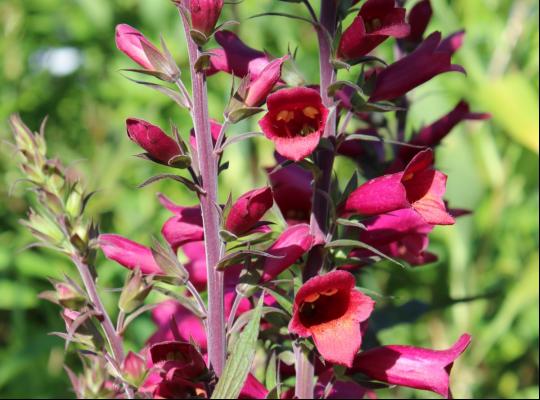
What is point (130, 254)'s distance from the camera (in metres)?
0.70

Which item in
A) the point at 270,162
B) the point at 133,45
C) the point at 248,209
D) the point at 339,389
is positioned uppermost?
the point at 133,45

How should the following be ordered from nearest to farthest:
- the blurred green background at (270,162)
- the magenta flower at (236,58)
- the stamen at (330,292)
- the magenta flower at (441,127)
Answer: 1. the stamen at (330,292)
2. the magenta flower at (236,58)
3. the magenta flower at (441,127)
4. the blurred green background at (270,162)

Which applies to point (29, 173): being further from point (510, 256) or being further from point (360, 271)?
point (510, 256)

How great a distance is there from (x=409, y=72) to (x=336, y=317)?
0.77 feet

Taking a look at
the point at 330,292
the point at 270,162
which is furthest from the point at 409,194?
the point at 270,162

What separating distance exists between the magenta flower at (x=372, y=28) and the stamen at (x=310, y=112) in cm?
5

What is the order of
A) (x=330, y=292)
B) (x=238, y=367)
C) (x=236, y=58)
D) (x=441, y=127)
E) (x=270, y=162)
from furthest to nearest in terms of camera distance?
(x=270, y=162) → (x=441, y=127) → (x=236, y=58) → (x=330, y=292) → (x=238, y=367)

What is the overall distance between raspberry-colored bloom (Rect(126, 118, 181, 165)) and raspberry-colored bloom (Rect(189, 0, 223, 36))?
80 mm

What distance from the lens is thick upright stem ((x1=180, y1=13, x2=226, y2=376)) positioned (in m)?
0.60

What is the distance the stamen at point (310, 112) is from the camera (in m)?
0.65

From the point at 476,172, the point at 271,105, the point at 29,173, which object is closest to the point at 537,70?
the point at 476,172

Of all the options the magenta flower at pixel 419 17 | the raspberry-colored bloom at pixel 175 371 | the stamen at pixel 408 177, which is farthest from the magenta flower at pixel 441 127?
the raspberry-colored bloom at pixel 175 371

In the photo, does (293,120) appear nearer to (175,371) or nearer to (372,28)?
(372,28)

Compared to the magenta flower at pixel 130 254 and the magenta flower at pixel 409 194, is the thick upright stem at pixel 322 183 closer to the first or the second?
the magenta flower at pixel 409 194
